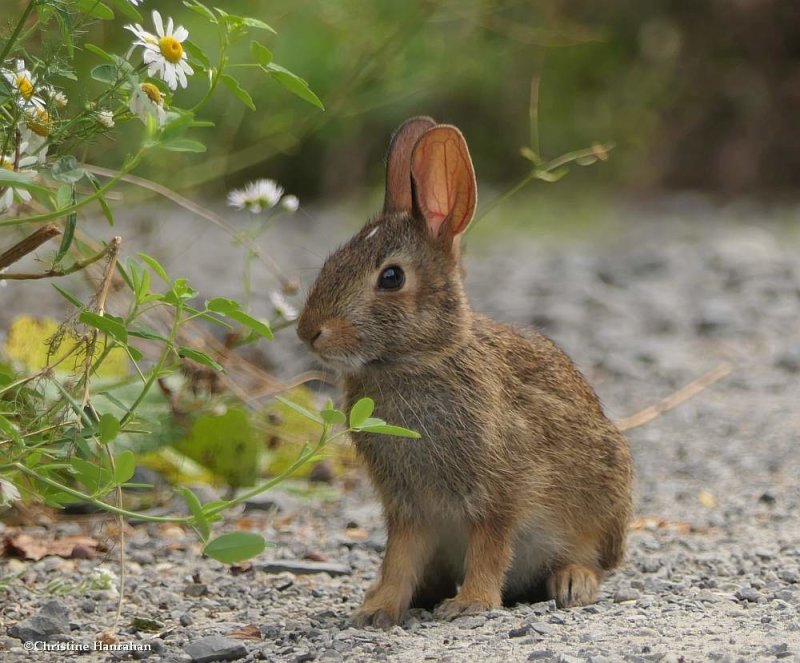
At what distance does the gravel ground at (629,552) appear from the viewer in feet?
12.5

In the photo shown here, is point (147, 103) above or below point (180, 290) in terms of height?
above

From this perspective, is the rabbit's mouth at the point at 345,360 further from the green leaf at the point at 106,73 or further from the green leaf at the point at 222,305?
the green leaf at the point at 106,73

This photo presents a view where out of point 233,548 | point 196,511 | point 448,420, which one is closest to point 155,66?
point 196,511

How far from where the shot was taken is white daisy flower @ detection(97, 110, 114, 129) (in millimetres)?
3484

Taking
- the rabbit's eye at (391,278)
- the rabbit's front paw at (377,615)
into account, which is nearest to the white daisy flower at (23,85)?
the rabbit's eye at (391,278)

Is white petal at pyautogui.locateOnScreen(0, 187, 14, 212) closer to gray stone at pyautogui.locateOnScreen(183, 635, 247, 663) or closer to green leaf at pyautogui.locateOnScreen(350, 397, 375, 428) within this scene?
green leaf at pyautogui.locateOnScreen(350, 397, 375, 428)

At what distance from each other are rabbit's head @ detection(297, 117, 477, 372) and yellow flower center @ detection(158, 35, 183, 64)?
1.05 metres

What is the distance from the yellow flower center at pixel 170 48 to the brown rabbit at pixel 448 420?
1.05 meters

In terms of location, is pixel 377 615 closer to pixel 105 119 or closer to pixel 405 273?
pixel 405 273

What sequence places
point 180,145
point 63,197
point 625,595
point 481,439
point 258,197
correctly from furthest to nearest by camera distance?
point 258,197 → point 625,595 → point 481,439 → point 63,197 → point 180,145

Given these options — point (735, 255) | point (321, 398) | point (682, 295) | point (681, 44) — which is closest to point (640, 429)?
point (321, 398)

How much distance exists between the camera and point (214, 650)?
3.77 meters

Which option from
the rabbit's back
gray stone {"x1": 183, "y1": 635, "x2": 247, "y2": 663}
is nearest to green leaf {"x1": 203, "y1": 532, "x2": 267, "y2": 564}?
gray stone {"x1": 183, "y1": 635, "x2": 247, "y2": 663}

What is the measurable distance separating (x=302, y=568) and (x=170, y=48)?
2220mm
